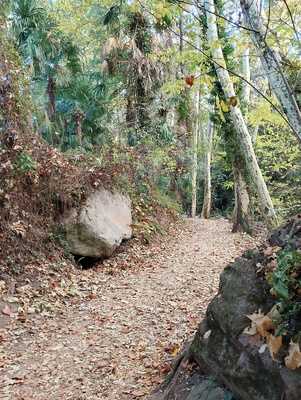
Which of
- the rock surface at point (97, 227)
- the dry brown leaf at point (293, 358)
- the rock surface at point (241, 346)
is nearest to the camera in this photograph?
the dry brown leaf at point (293, 358)

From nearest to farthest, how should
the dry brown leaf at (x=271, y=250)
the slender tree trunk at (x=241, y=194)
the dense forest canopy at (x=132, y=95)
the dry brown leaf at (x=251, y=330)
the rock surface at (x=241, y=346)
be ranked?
the rock surface at (x=241, y=346)
the dry brown leaf at (x=251, y=330)
the dry brown leaf at (x=271, y=250)
the slender tree trunk at (x=241, y=194)
the dense forest canopy at (x=132, y=95)

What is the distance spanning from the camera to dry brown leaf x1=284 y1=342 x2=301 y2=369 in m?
2.20

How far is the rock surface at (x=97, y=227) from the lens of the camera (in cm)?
764

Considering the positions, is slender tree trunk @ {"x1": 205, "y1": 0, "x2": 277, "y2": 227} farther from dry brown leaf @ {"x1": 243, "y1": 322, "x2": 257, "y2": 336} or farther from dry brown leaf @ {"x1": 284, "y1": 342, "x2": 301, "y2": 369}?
dry brown leaf @ {"x1": 284, "y1": 342, "x2": 301, "y2": 369}

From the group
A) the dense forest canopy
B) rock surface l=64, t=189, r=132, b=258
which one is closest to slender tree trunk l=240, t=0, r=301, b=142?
rock surface l=64, t=189, r=132, b=258

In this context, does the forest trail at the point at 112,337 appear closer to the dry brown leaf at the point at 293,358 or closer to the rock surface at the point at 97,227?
the rock surface at the point at 97,227

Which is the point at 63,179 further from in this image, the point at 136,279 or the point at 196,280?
the point at 196,280

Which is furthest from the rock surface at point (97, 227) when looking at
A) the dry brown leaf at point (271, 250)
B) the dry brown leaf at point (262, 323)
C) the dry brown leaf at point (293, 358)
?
the dry brown leaf at point (293, 358)

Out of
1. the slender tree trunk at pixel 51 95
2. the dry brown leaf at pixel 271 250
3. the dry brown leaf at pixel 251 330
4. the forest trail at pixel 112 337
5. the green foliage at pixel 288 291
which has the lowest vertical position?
the forest trail at pixel 112 337

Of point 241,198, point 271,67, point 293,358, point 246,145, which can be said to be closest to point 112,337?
point 293,358

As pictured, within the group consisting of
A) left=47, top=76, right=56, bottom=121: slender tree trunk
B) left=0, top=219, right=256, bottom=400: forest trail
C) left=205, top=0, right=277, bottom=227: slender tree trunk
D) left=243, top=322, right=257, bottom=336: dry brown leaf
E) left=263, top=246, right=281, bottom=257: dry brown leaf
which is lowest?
left=0, top=219, right=256, bottom=400: forest trail

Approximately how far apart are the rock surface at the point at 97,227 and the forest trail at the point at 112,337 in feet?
1.62

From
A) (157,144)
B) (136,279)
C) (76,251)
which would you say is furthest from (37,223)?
(157,144)

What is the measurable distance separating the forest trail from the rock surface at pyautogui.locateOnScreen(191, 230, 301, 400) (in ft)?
3.06
